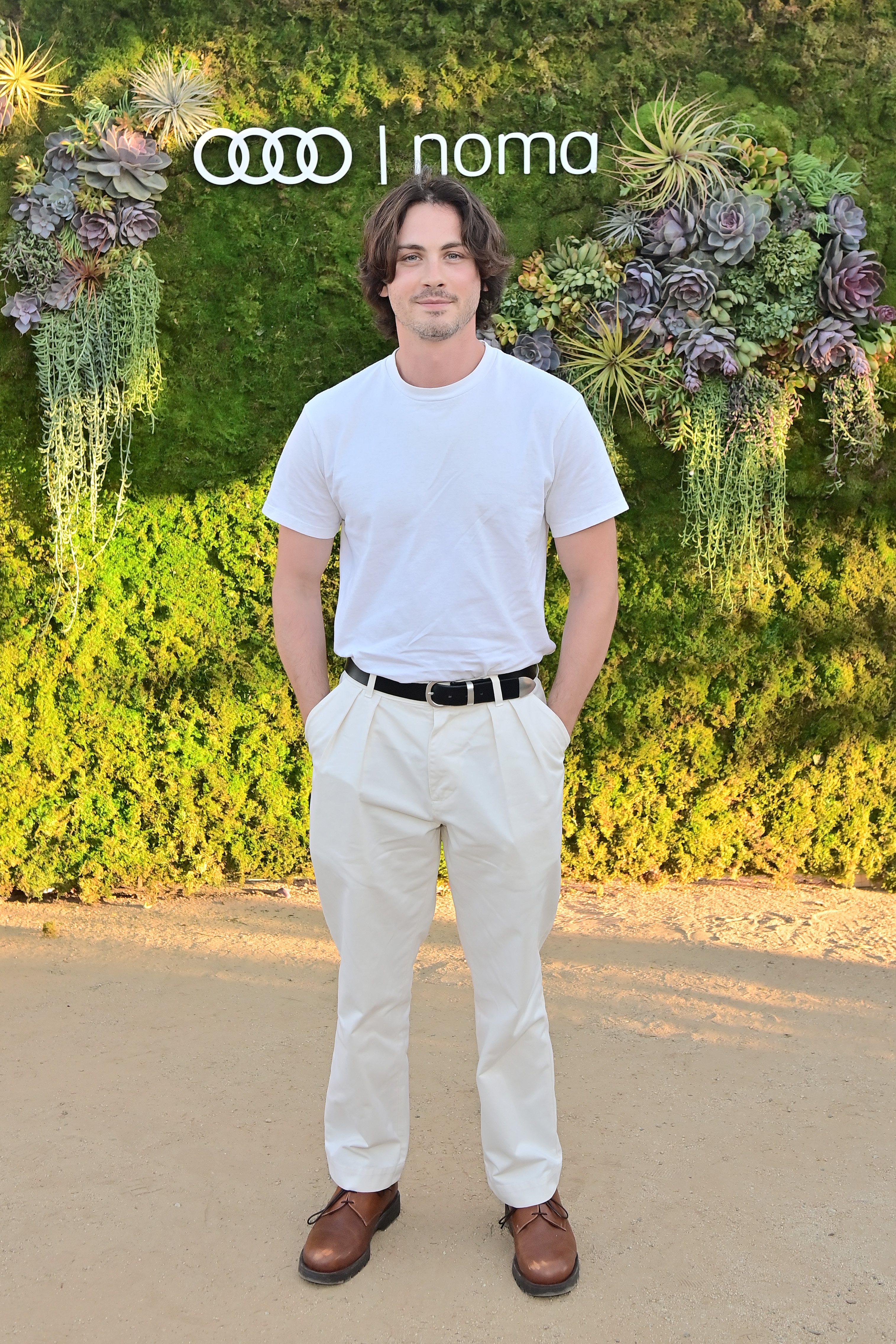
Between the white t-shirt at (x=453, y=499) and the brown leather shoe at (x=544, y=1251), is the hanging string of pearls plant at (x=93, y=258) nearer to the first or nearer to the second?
the white t-shirt at (x=453, y=499)

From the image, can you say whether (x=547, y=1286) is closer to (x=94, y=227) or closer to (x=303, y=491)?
(x=303, y=491)

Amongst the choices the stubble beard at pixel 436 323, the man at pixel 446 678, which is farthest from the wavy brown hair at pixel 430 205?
the stubble beard at pixel 436 323

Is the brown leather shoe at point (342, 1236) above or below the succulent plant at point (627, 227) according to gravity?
below

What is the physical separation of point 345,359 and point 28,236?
3.51 feet

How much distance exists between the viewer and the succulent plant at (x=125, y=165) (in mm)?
3670

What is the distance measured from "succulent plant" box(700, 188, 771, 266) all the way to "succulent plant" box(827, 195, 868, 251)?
206 millimetres

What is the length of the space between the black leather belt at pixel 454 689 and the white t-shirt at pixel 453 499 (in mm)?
18

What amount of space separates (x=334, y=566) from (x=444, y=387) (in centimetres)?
182

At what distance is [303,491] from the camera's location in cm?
238

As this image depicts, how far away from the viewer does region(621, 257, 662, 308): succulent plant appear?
12.5ft

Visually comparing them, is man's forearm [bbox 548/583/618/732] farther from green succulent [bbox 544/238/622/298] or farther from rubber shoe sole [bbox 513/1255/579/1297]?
green succulent [bbox 544/238/622/298]

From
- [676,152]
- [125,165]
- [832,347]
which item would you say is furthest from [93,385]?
[832,347]

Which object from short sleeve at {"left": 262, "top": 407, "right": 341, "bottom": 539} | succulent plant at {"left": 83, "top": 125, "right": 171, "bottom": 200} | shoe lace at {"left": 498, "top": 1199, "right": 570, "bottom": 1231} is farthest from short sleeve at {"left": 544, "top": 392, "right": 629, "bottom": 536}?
succulent plant at {"left": 83, "top": 125, "right": 171, "bottom": 200}

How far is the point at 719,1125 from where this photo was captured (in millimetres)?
2920
